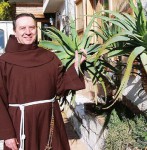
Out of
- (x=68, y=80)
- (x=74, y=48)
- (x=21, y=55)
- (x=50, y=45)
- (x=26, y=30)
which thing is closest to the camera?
(x=26, y=30)

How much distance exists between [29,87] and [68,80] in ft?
1.34

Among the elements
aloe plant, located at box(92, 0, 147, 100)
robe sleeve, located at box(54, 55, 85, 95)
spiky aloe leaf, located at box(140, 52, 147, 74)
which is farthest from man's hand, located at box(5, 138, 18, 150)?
spiky aloe leaf, located at box(140, 52, 147, 74)

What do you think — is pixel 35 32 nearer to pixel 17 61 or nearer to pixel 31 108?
pixel 17 61

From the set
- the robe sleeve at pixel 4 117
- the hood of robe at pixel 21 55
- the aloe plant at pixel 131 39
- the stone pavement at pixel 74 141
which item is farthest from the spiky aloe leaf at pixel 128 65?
the stone pavement at pixel 74 141

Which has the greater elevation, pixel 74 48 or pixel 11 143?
pixel 74 48

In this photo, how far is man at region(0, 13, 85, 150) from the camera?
10.7 feet

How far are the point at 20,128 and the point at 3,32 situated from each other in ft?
46.0

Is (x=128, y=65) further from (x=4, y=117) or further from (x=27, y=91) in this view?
(x=4, y=117)

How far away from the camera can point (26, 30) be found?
322 cm

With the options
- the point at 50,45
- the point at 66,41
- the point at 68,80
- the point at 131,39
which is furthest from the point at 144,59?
the point at 50,45

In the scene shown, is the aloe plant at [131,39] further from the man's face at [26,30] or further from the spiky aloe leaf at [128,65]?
the man's face at [26,30]

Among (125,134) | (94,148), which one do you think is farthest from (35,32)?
(94,148)

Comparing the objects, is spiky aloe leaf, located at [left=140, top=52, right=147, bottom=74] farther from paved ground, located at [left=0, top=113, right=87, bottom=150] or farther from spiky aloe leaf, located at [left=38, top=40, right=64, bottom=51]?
paved ground, located at [left=0, top=113, right=87, bottom=150]

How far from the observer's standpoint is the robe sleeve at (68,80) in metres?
3.51
